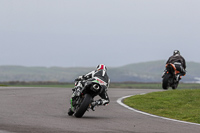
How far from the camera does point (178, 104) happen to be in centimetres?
1716

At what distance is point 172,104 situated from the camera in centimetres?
1719

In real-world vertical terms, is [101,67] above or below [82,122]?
above

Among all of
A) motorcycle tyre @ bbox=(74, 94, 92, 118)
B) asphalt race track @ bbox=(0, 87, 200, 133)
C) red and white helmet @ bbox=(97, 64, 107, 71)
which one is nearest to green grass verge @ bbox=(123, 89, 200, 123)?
asphalt race track @ bbox=(0, 87, 200, 133)

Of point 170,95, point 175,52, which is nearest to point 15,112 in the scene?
point 170,95

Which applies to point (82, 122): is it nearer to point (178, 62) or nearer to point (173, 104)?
point (173, 104)

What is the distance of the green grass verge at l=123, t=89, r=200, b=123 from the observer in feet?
47.7

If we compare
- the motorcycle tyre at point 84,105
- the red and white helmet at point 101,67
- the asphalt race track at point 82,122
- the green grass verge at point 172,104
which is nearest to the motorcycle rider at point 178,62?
the green grass verge at point 172,104

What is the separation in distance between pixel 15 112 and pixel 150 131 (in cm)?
487

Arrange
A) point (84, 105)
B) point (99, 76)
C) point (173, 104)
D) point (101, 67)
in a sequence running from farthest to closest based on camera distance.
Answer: point (173, 104), point (101, 67), point (99, 76), point (84, 105)

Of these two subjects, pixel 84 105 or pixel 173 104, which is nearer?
pixel 84 105

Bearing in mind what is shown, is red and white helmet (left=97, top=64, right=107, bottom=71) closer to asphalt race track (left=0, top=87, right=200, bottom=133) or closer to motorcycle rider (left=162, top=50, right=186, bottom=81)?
asphalt race track (left=0, top=87, right=200, bottom=133)

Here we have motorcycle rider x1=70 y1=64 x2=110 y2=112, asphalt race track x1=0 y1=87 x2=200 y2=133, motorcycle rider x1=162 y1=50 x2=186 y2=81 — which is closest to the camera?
asphalt race track x1=0 y1=87 x2=200 y2=133

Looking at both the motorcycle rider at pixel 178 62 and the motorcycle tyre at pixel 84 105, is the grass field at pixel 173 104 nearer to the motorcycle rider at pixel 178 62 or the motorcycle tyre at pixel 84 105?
the motorcycle tyre at pixel 84 105

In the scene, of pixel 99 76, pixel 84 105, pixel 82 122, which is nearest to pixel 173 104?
pixel 99 76
